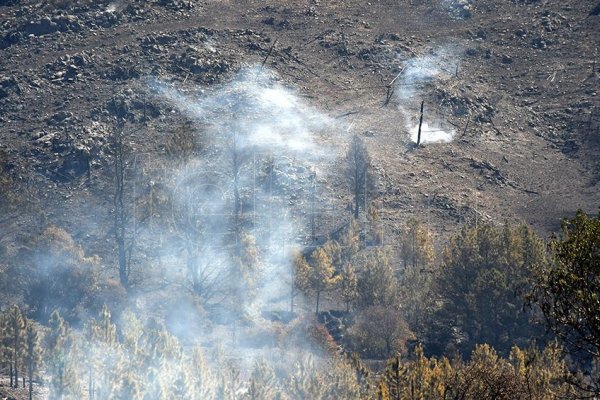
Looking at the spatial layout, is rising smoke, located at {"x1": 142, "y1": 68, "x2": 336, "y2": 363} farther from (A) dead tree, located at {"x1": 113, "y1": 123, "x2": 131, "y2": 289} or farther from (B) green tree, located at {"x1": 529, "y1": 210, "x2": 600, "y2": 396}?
(B) green tree, located at {"x1": 529, "y1": 210, "x2": 600, "y2": 396}

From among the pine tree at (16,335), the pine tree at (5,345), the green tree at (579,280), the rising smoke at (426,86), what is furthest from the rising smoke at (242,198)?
the green tree at (579,280)

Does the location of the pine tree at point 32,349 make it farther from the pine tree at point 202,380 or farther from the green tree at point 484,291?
the green tree at point 484,291

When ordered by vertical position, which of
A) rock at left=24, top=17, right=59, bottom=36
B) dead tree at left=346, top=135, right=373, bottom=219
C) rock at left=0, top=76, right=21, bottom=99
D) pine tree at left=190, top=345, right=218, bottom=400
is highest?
rock at left=24, top=17, right=59, bottom=36

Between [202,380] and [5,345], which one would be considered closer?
[202,380]

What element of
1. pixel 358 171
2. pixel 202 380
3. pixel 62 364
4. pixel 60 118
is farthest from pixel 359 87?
pixel 202 380

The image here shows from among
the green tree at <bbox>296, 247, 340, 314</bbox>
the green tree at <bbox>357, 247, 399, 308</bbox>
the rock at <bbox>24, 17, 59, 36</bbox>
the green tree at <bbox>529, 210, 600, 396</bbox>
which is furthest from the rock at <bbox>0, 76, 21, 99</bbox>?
the green tree at <bbox>529, 210, 600, 396</bbox>

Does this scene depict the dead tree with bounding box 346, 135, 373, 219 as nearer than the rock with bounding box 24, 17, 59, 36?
Yes

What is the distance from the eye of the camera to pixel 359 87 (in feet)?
305

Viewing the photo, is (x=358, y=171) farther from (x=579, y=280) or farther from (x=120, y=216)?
(x=579, y=280)

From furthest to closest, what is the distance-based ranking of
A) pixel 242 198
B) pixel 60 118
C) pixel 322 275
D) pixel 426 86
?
pixel 426 86, pixel 60 118, pixel 242 198, pixel 322 275

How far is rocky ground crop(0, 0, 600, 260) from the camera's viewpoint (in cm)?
7825

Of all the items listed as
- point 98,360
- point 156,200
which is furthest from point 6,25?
point 98,360

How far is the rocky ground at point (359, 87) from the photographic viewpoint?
78250 mm

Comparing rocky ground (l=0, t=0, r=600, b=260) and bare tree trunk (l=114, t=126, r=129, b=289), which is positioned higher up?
rocky ground (l=0, t=0, r=600, b=260)
